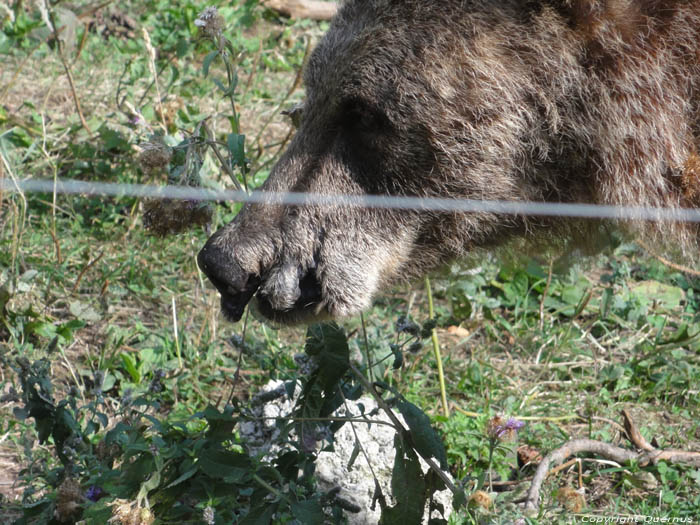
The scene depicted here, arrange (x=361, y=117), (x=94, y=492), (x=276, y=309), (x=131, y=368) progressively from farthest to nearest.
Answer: (x=131, y=368)
(x=276, y=309)
(x=361, y=117)
(x=94, y=492)

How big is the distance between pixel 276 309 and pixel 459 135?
817 mm

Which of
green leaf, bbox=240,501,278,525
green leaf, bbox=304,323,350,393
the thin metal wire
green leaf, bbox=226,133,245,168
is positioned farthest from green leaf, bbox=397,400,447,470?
green leaf, bbox=226,133,245,168

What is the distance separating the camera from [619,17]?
238 centimetres

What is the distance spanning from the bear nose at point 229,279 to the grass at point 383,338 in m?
0.11

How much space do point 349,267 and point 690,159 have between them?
110cm

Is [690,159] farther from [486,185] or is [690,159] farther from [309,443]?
[309,443]

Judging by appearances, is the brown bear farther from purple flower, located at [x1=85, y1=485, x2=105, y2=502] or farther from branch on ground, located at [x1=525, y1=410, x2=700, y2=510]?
branch on ground, located at [x1=525, y1=410, x2=700, y2=510]

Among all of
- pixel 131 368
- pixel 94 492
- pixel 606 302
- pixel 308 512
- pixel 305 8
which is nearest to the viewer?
pixel 308 512

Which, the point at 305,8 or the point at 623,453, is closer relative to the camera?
the point at 623,453

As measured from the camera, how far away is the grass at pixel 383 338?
3.16 metres

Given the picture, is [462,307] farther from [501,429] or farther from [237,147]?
[237,147]

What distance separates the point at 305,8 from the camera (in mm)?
7297

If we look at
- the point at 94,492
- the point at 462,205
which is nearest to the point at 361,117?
the point at 462,205

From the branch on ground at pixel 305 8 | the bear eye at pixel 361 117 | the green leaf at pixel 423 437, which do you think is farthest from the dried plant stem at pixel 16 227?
the branch on ground at pixel 305 8
